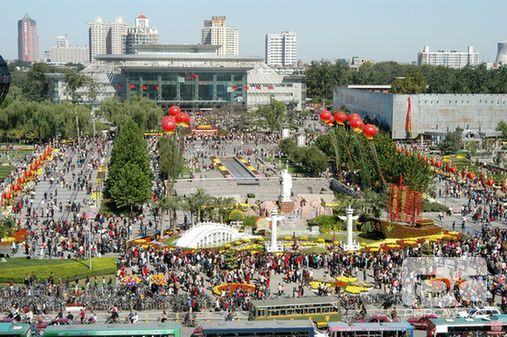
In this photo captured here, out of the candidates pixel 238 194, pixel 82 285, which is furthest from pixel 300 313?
pixel 238 194

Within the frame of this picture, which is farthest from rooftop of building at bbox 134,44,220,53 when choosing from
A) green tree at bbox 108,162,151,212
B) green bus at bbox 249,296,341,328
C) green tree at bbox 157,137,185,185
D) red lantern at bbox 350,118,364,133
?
green bus at bbox 249,296,341,328

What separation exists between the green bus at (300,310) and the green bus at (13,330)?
19.6 feet

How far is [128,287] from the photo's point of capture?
83.0 ft

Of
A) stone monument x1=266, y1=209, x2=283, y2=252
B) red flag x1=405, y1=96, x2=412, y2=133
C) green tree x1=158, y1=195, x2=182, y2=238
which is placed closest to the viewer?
stone monument x1=266, y1=209, x2=283, y2=252

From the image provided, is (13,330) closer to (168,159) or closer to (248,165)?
(168,159)

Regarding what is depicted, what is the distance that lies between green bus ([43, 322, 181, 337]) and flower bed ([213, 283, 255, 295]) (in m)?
6.35

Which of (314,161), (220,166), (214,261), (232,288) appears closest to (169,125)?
(214,261)

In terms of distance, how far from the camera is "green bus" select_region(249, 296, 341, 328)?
21.4 m

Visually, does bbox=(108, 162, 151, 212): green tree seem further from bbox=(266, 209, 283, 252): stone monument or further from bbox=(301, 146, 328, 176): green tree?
bbox=(301, 146, 328, 176): green tree

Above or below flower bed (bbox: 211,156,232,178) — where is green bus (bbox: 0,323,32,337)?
below

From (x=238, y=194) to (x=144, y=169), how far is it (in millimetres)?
6594

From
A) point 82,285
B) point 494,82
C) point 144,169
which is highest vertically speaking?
point 494,82

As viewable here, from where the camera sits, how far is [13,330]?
18609mm

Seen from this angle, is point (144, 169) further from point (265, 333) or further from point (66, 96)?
point (66, 96)
